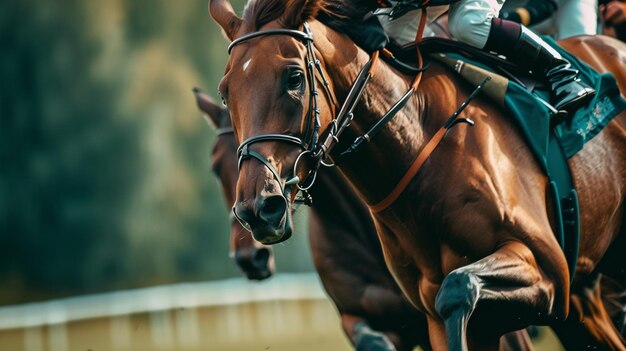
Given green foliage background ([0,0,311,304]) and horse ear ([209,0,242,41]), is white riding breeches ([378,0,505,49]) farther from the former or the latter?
green foliage background ([0,0,311,304])

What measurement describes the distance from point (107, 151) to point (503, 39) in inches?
243

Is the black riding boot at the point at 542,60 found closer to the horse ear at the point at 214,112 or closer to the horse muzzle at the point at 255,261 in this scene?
the horse muzzle at the point at 255,261

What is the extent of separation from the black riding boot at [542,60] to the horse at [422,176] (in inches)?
10.0

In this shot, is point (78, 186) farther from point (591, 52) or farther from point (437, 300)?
point (437, 300)

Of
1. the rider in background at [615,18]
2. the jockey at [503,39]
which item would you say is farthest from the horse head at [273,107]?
the rider in background at [615,18]

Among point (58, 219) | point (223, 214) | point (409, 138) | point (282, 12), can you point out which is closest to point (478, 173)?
point (409, 138)

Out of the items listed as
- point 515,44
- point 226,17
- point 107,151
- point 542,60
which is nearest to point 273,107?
point 226,17

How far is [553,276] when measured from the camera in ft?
14.9

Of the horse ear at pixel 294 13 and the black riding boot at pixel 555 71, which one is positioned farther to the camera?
the black riding boot at pixel 555 71

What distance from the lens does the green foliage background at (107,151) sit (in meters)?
9.69

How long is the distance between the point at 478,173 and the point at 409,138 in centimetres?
30

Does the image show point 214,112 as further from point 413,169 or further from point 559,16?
point 413,169

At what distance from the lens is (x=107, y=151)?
10.5 metres

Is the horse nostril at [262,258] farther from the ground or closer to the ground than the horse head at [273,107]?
closer to the ground
